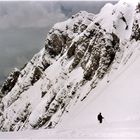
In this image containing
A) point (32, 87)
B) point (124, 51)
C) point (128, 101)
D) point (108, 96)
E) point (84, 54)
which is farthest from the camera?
point (32, 87)

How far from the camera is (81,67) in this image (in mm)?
98250

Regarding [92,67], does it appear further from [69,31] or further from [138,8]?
[69,31]

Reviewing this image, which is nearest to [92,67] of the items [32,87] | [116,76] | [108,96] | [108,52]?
[108,52]

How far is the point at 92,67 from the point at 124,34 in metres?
10.2

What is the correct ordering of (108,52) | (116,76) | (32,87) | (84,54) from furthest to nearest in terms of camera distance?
(32,87) → (84,54) → (108,52) → (116,76)

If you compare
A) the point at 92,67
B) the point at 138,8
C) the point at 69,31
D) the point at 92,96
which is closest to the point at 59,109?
the point at 92,67

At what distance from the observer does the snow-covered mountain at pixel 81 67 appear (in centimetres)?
7538

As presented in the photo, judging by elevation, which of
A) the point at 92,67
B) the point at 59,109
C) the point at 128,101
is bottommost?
the point at 128,101

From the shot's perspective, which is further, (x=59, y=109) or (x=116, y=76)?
(x=59, y=109)

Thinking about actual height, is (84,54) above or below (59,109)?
above

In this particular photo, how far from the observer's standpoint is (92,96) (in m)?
73.9

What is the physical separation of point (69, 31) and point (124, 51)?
55.7 meters

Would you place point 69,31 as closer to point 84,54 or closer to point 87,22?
point 87,22

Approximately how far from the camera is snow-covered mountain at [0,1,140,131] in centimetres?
7538
